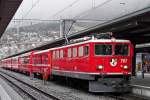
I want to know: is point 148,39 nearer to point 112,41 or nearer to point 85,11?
point 85,11

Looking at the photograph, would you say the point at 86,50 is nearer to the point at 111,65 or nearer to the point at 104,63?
the point at 104,63

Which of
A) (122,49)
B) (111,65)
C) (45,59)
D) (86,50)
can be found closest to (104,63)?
(111,65)

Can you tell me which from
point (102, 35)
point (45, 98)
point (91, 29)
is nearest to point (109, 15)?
point (91, 29)

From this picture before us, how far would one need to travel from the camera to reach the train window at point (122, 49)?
736 inches

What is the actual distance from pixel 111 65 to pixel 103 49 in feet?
2.90

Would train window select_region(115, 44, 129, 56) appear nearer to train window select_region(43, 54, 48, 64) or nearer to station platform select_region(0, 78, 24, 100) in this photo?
station platform select_region(0, 78, 24, 100)

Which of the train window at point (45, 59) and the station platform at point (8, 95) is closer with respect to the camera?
the station platform at point (8, 95)

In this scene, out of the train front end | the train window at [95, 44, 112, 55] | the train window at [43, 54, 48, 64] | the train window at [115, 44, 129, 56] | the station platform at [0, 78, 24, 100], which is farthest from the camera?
the train window at [43, 54, 48, 64]

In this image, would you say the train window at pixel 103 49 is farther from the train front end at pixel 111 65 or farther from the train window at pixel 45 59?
the train window at pixel 45 59

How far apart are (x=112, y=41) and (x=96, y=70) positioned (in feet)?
5.68

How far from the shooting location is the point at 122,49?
18.8 meters

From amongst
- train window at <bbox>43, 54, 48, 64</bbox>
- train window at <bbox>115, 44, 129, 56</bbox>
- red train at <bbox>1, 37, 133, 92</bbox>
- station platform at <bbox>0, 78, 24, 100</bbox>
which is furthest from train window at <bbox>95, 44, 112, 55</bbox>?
train window at <bbox>43, 54, 48, 64</bbox>

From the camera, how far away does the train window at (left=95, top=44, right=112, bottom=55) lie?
18.4 m

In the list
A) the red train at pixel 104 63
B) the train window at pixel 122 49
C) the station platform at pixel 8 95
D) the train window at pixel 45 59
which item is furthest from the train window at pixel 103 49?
the train window at pixel 45 59
